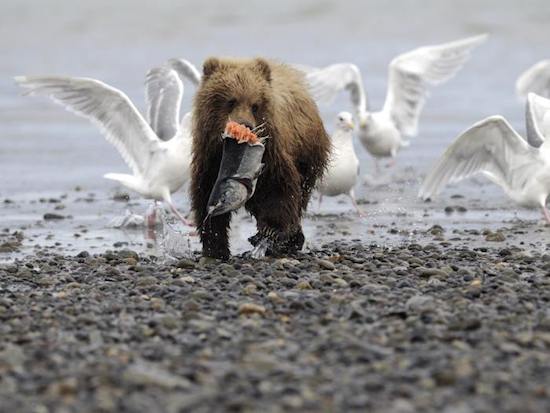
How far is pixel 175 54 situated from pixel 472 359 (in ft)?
76.2

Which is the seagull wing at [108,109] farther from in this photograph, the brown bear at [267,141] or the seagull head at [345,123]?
the brown bear at [267,141]

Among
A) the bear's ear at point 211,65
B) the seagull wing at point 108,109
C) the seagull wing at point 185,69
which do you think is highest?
the seagull wing at point 185,69

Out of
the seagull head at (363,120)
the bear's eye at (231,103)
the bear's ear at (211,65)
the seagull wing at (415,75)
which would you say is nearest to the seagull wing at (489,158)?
the bear's ear at (211,65)

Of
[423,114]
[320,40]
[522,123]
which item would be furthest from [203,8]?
[522,123]

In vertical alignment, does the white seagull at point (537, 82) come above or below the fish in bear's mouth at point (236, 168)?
above

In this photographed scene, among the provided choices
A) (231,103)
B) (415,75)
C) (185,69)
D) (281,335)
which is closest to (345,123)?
(185,69)

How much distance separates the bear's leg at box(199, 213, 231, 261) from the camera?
30.6 feet

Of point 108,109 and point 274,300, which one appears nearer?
point 274,300

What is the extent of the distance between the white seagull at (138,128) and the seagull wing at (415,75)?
490 cm

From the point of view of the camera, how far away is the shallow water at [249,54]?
12.6 metres

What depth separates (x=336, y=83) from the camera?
17016 mm

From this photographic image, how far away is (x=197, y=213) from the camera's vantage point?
9.38 meters

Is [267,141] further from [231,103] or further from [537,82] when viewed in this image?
[537,82]

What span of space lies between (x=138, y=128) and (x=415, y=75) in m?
5.71
